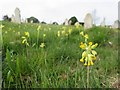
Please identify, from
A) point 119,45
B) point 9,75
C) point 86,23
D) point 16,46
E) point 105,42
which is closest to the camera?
point 9,75

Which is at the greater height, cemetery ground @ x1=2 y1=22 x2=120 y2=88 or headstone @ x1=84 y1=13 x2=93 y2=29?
headstone @ x1=84 y1=13 x2=93 y2=29

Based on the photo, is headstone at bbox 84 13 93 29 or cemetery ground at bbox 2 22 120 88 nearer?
cemetery ground at bbox 2 22 120 88

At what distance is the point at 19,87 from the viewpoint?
11.2ft

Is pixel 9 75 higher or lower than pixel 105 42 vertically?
lower

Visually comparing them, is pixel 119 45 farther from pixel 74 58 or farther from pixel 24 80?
pixel 24 80

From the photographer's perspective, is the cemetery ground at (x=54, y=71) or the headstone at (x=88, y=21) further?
the headstone at (x=88, y=21)

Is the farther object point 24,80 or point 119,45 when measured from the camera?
point 119,45

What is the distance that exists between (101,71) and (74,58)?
2.17 ft

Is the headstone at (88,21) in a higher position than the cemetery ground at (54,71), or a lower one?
higher

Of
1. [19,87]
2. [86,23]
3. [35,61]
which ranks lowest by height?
[19,87]

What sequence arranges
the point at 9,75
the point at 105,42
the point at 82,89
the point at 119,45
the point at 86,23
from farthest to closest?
the point at 86,23 → the point at 105,42 → the point at 119,45 → the point at 9,75 → the point at 82,89

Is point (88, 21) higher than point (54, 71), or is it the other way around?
point (88, 21)

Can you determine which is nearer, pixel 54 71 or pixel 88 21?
pixel 54 71

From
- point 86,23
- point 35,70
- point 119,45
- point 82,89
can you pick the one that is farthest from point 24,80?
point 86,23
